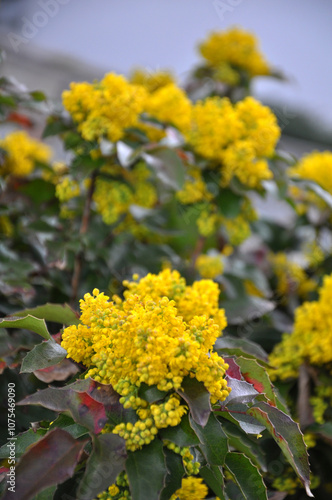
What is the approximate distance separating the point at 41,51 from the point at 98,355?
2.42 meters

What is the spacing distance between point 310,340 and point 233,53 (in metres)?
0.92

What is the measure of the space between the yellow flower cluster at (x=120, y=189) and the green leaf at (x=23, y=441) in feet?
1.37

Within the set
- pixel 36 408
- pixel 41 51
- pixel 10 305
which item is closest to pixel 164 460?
pixel 36 408

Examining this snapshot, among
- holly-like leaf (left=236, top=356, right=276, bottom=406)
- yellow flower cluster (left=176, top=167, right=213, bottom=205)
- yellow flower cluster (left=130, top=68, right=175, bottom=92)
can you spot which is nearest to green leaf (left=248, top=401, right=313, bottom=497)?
holly-like leaf (left=236, top=356, right=276, bottom=406)

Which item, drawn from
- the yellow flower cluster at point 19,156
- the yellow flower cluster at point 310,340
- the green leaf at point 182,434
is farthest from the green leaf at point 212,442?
the yellow flower cluster at point 19,156

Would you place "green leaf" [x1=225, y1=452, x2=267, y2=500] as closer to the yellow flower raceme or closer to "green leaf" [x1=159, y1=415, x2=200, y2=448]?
"green leaf" [x1=159, y1=415, x2=200, y2=448]

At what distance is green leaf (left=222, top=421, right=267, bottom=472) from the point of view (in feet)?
1.58

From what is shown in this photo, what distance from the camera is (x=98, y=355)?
467 millimetres

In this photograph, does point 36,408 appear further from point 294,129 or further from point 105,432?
point 294,129

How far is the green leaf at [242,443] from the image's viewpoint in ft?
1.58

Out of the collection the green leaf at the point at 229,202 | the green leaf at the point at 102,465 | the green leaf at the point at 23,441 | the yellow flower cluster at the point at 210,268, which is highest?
the green leaf at the point at 229,202

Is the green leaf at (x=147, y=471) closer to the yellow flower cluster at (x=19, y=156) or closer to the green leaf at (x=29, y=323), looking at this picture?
the green leaf at (x=29, y=323)

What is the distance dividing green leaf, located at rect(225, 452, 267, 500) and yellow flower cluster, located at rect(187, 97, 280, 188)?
1.65ft

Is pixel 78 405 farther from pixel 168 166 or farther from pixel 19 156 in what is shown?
pixel 19 156
